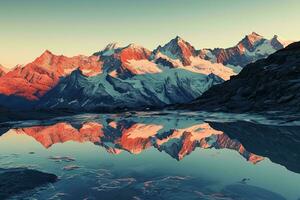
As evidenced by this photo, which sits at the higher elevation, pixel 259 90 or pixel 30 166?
pixel 259 90

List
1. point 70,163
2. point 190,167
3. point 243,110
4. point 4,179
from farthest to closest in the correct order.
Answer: point 243,110
point 70,163
point 190,167
point 4,179

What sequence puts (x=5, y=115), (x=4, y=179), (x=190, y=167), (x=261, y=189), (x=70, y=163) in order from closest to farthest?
1. (x=261, y=189)
2. (x=4, y=179)
3. (x=190, y=167)
4. (x=70, y=163)
5. (x=5, y=115)

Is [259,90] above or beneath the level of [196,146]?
above

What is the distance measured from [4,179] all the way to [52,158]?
1901 cm

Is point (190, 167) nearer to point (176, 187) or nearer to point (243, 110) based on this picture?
point (176, 187)

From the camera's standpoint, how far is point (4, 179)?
43281 mm

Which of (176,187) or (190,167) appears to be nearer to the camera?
(176,187)

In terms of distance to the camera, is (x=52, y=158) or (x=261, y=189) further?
(x=52, y=158)

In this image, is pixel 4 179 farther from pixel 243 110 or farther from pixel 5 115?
pixel 5 115

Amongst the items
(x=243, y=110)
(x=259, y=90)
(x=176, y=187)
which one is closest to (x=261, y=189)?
(x=176, y=187)

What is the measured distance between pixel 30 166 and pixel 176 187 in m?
23.0

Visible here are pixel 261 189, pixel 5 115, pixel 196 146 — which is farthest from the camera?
pixel 5 115

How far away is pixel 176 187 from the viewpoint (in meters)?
39.0

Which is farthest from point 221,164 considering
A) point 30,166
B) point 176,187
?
point 30,166
